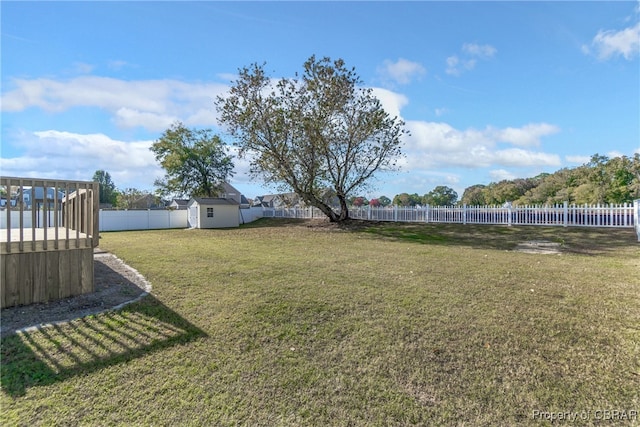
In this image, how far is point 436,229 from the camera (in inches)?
567

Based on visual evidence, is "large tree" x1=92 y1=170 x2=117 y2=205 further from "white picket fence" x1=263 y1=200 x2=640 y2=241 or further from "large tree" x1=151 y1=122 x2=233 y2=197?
"white picket fence" x1=263 y1=200 x2=640 y2=241

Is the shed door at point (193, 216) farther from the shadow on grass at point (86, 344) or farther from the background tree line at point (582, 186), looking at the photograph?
the shadow on grass at point (86, 344)

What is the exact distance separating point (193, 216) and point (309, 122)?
1155cm

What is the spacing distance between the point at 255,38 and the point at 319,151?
22.0ft

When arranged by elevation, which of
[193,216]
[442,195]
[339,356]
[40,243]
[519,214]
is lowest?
[339,356]

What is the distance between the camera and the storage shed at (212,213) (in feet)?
65.5

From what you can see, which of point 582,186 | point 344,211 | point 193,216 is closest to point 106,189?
point 193,216

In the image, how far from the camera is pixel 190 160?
27312 millimetres

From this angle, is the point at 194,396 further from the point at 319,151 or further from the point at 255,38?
the point at 319,151

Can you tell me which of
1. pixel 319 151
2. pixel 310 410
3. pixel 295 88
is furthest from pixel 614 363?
pixel 295 88

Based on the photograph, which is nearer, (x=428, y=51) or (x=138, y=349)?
(x=138, y=349)

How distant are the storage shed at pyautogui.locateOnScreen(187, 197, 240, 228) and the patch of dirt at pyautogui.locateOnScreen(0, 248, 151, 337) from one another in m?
15.1

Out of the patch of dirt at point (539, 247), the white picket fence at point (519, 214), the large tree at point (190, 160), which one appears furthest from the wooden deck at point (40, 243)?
the large tree at point (190, 160)

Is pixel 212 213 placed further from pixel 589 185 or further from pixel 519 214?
pixel 589 185
